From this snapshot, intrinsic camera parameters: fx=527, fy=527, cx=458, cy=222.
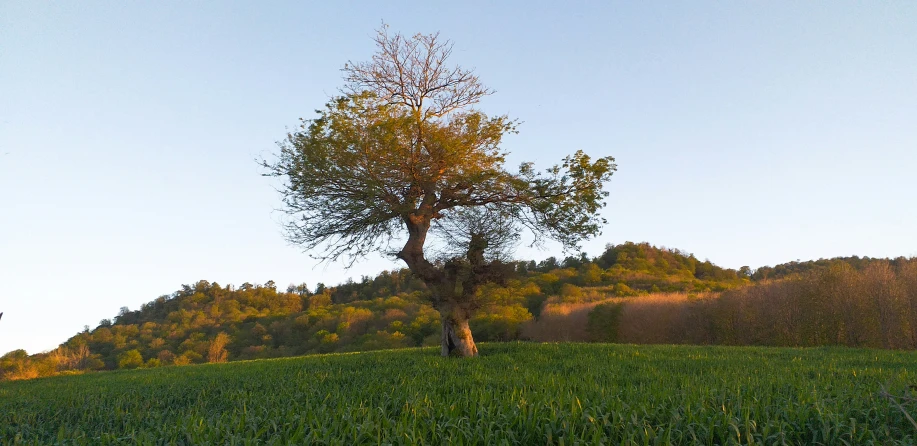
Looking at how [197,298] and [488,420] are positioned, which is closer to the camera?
[488,420]

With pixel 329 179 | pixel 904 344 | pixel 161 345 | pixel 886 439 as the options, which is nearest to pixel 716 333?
pixel 904 344

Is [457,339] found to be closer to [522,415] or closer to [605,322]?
[522,415]

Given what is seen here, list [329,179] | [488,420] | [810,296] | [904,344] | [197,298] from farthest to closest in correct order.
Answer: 1. [197,298]
2. [810,296]
3. [904,344]
4. [329,179]
5. [488,420]

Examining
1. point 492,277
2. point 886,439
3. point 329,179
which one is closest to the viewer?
point 886,439

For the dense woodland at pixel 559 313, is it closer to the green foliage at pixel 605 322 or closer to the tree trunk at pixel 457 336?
the green foliage at pixel 605 322

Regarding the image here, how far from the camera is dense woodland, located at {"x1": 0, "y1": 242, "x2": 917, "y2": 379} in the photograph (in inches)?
729

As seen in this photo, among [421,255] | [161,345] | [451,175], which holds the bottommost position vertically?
[161,345]

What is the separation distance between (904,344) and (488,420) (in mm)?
20190

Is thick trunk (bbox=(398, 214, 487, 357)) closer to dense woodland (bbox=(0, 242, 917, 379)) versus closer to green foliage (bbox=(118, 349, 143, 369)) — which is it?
dense woodland (bbox=(0, 242, 917, 379))

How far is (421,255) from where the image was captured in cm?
1443

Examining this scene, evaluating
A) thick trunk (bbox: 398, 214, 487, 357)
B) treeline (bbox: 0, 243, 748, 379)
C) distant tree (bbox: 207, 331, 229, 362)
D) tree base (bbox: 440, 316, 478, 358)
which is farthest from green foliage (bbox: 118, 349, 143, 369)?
thick trunk (bbox: 398, 214, 487, 357)

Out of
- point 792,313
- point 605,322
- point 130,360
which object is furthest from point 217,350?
point 792,313

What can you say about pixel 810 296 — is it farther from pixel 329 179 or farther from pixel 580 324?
pixel 329 179

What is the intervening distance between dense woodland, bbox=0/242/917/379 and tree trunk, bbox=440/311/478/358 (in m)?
1.10
